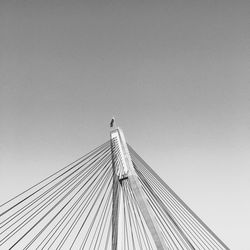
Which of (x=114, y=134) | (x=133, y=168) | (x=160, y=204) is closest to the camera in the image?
(x=160, y=204)

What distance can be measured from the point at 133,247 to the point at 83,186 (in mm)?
2848

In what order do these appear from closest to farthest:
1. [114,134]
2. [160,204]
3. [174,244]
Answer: [174,244] → [160,204] → [114,134]

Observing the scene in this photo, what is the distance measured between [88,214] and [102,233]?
2.37ft

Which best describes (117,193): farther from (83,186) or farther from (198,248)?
(198,248)

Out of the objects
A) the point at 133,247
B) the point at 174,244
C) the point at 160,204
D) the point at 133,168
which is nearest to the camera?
the point at 133,247

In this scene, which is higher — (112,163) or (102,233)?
(112,163)

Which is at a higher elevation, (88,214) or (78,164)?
(78,164)

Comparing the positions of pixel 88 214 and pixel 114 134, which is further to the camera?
pixel 114 134

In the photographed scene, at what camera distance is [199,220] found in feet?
35.9

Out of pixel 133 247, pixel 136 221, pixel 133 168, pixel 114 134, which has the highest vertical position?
pixel 114 134

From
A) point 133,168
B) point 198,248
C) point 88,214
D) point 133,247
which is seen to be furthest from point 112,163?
point 198,248

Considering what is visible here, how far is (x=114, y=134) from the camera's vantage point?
1247 centimetres

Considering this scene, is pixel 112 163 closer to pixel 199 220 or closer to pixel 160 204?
pixel 160 204

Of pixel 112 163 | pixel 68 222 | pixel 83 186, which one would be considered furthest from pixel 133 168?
pixel 68 222
